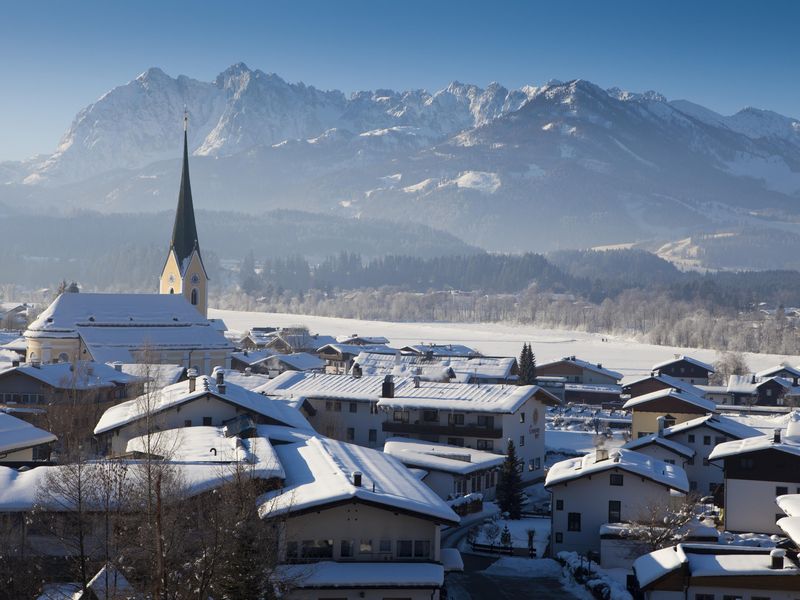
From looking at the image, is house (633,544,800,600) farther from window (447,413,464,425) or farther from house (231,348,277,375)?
house (231,348,277,375)

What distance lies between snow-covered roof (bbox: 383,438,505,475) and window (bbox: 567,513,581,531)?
4961 millimetres

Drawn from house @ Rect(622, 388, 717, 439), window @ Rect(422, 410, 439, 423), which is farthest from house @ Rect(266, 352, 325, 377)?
window @ Rect(422, 410, 439, 423)

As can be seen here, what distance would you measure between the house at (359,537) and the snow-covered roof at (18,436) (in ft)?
32.0

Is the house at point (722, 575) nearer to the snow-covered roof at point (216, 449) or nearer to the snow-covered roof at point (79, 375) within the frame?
the snow-covered roof at point (216, 449)

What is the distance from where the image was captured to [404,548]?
24719mm

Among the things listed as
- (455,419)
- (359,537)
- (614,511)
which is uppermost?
(455,419)

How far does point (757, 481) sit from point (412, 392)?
52.2 feet

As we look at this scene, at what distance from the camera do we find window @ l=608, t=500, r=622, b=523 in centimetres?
3297

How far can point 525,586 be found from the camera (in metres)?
28.7

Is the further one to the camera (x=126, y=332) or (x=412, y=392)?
(x=126, y=332)

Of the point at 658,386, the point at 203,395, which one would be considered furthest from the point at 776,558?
the point at 658,386

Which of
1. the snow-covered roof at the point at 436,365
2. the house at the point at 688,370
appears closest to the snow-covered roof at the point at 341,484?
the snow-covered roof at the point at 436,365

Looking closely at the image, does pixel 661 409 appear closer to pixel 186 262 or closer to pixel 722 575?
pixel 722 575

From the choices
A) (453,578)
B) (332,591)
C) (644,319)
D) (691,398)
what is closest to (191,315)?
(691,398)
